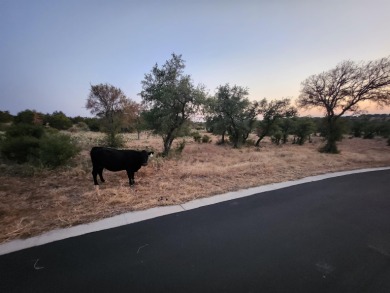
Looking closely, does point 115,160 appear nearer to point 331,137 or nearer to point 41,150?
point 41,150

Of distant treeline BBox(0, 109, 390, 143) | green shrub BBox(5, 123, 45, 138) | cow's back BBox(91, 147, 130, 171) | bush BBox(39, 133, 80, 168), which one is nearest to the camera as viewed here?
cow's back BBox(91, 147, 130, 171)

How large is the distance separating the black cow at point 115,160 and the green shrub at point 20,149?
5.60 m

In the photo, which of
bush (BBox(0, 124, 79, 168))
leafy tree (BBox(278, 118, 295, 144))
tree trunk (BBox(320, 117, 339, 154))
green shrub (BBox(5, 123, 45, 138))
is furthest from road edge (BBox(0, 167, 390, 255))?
leafy tree (BBox(278, 118, 295, 144))

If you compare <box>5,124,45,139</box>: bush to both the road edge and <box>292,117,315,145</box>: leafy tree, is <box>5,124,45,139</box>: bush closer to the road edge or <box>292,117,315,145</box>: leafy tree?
the road edge

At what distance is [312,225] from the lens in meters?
4.55

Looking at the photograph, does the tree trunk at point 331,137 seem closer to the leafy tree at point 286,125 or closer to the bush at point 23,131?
the leafy tree at point 286,125

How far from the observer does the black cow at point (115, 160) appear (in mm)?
7406

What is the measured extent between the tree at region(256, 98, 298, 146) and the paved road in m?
26.0

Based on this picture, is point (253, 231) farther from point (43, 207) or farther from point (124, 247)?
point (43, 207)

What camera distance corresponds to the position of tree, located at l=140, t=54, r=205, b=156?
601 inches

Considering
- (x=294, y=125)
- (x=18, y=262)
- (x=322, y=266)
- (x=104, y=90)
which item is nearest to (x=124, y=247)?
(x=18, y=262)

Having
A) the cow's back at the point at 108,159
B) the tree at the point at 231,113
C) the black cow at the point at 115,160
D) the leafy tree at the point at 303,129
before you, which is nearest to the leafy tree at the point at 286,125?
the leafy tree at the point at 303,129

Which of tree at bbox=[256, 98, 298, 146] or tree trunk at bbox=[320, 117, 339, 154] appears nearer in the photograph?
tree trunk at bbox=[320, 117, 339, 154]

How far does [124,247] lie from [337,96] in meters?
24.2
